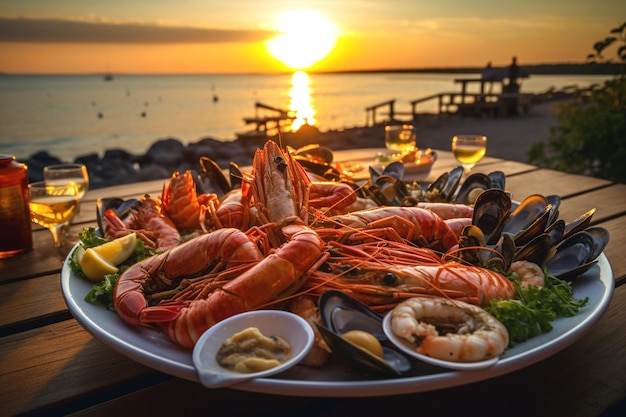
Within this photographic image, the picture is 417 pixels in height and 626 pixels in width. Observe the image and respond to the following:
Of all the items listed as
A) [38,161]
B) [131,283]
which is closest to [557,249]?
[131,283]

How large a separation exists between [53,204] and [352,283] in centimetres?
184

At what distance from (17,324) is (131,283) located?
50 centimetres

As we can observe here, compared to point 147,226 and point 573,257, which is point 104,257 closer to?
point 147,226

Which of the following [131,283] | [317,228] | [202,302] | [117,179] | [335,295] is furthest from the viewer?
Result: [117,179]

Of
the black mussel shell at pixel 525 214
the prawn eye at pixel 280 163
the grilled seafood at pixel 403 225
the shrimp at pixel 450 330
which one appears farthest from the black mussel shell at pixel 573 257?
the prawn eye at pixel 280 163

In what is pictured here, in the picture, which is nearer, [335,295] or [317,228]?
[335,295]

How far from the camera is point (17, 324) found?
1.94 m

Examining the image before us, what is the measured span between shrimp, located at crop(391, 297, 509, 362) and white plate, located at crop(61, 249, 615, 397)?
5 centimetres

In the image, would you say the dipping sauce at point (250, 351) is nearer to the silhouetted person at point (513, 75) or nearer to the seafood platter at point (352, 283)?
the seafood platter at point (352, 283)

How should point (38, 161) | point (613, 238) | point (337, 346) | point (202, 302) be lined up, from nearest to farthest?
1. point (337, 346)
2. point (202, 302)
3. point (613, 238)
4. point (38, 161)

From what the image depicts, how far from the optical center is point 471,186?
126 inches

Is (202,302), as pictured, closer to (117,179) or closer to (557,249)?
(557,249)

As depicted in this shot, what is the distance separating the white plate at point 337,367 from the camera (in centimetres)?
124

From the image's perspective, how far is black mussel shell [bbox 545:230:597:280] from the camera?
1945 millimetres
